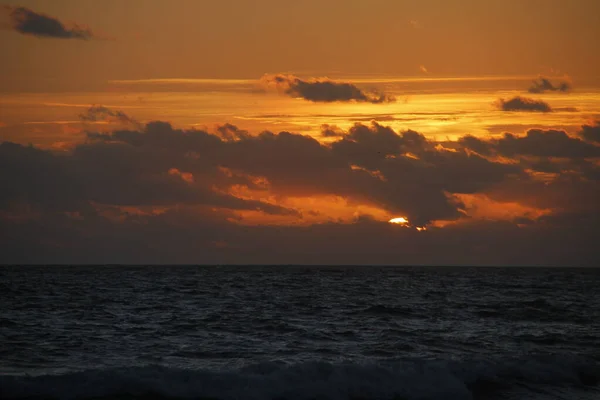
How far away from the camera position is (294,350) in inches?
1049

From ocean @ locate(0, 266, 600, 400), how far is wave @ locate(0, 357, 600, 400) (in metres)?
0.05

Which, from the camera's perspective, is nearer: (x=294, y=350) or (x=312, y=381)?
(x=312, y=381)

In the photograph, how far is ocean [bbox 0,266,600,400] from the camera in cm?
2128

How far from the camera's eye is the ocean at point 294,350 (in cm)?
2128

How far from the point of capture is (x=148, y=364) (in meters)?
23.2

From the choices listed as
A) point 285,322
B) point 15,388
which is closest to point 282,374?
point 15,388

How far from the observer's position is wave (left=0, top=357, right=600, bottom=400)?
2036 centimetres

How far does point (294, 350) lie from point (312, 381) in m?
4.65

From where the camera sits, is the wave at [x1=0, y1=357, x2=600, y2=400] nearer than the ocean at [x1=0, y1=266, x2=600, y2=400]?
Yes

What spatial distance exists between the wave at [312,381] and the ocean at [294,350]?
0.05 m

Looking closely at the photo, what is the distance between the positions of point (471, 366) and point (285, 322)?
12.2 metres

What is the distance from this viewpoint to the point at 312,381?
22.0 m

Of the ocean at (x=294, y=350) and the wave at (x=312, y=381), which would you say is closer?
the wave at (x=312, y=381)

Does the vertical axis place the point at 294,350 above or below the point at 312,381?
above
